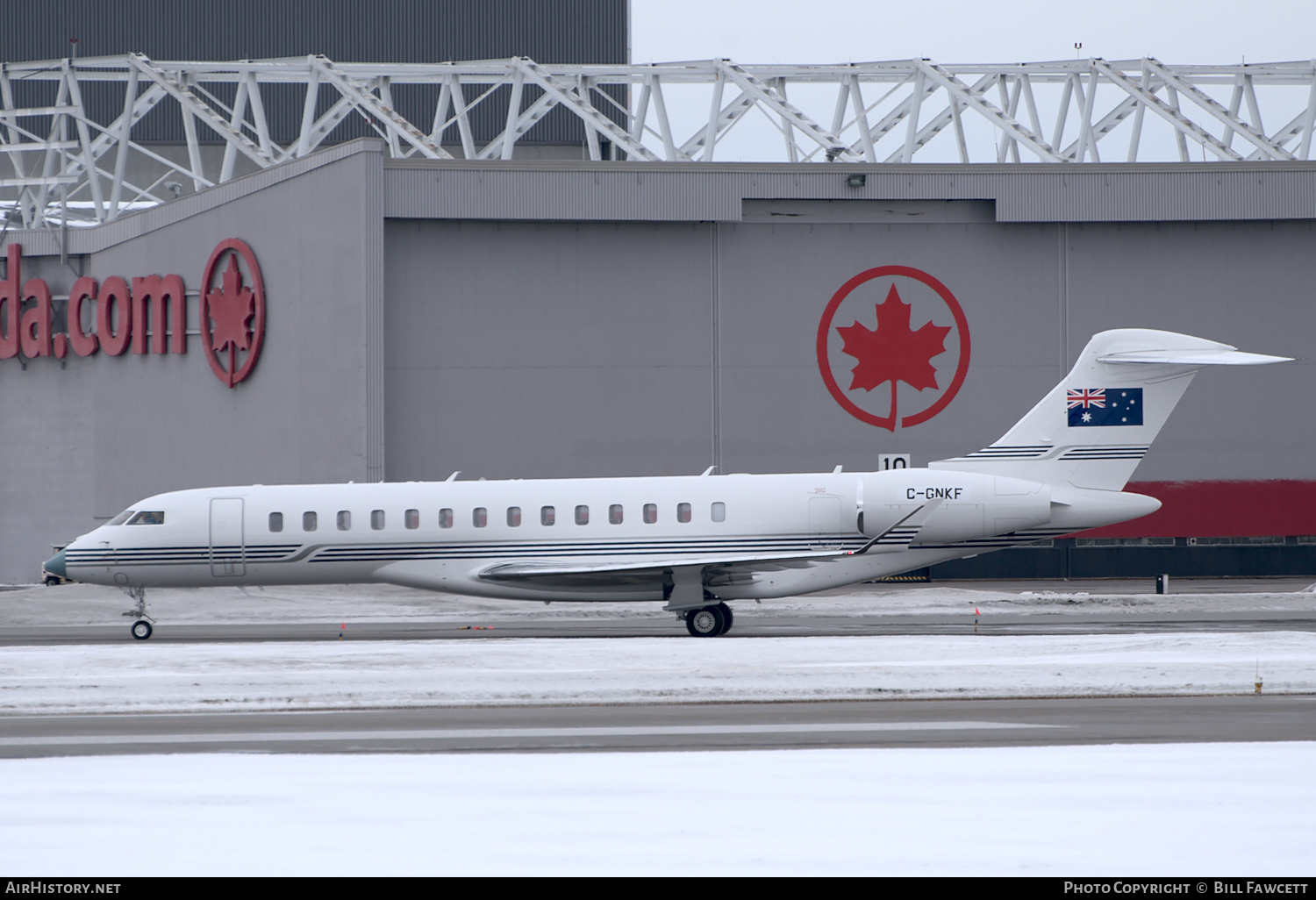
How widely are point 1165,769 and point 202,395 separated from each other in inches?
1274

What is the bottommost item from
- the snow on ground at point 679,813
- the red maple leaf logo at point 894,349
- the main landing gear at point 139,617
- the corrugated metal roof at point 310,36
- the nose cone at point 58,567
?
the main landing gear at point 139,617

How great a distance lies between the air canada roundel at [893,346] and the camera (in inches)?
1437

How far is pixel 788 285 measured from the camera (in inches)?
1439

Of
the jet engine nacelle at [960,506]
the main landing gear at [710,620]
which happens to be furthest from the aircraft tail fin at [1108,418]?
the main landing gear at [710,620]

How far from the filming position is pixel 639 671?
18125 mm

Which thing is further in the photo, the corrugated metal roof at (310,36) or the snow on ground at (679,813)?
the corrugated metal roof at (310,36)

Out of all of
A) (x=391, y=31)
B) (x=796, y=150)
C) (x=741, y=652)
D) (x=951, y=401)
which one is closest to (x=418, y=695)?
(x=741, y=652)

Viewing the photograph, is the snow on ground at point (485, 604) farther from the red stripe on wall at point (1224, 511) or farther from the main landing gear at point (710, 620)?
the main landing gear at point (710, 620)

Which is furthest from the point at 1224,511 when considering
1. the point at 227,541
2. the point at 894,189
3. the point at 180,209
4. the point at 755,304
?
the point at 180,209

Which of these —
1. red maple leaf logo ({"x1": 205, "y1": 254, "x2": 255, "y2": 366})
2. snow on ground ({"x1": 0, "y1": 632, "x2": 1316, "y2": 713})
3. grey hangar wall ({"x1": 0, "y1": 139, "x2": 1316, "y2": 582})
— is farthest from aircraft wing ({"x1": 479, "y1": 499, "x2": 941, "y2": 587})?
red maple leaf logo ({"x1": 205, "y1": 254, "x2": 255, "y2": 366})

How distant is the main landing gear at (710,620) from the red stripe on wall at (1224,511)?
15335 mm

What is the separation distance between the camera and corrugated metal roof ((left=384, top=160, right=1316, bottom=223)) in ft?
117

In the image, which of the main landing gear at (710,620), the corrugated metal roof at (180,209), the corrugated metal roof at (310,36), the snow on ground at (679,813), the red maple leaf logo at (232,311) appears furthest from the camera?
the corrugated metal roof at (310,36)

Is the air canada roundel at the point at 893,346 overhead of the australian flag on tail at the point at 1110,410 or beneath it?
overhead
